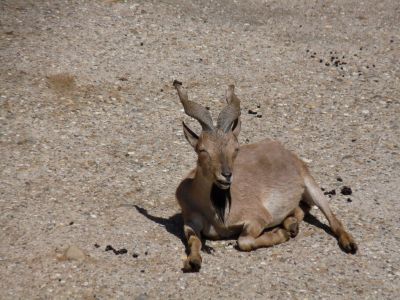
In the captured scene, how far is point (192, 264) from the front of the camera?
7684 mm

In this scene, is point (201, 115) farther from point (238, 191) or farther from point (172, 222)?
point (172, 222)

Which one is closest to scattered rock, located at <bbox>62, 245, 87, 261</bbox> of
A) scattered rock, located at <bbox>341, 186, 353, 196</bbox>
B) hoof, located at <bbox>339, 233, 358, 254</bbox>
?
hoof, located at <bbox>339, 233, 358, 254</bbox>

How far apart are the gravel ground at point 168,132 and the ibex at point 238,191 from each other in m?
0.19

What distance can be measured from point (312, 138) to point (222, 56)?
3217 millimetres

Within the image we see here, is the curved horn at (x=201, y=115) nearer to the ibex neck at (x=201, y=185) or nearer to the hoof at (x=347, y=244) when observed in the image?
the ibex neck at (x=201, y=185)

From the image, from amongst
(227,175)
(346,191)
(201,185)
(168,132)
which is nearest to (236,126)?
(201,185)

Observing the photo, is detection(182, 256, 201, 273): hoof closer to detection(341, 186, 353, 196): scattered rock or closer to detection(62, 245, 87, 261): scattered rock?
detection(62, 245, 87, 261): scattered rock

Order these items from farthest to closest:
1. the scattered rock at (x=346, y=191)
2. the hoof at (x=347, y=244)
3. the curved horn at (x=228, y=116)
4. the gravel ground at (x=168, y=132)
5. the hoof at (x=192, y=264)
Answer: the scattered rock at (x=346, y=191) < the hoof at (x=347, y=244) < the curved horn at (x=228, y=116) < the gravel ground at (x=168, y=132) < the hoof at (x=192, y=264)

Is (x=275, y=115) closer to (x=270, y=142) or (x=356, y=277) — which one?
(x=270, y=142)

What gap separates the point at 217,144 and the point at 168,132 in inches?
143

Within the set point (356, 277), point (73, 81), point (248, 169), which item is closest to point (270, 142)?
point (248, 169)

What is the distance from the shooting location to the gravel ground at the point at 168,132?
25.5ft

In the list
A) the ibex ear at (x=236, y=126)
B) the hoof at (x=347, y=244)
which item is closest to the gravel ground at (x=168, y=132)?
the hoof at (x=347, y=244)

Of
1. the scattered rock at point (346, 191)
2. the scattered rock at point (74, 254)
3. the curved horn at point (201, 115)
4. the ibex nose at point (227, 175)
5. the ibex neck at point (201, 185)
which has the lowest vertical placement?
the scattered rock at point (74, 254)
